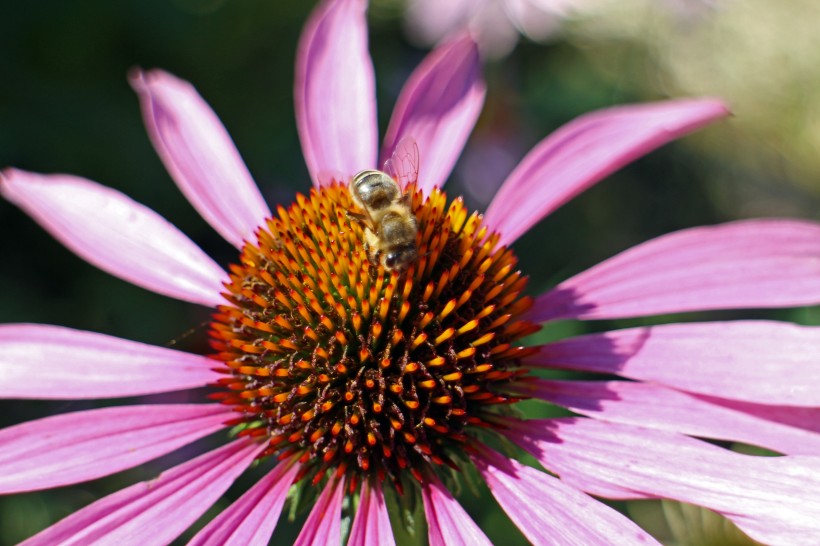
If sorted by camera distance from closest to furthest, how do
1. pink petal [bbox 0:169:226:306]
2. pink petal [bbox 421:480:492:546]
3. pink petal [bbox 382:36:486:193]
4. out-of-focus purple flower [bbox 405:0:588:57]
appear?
pink petal [bbox 421:480:492:546] → pink petal [bbox 0:169:226:306] → pink petal [bbox 382:36:486:193] → out-of-focus purple flower [bbox 405:0:588:57]

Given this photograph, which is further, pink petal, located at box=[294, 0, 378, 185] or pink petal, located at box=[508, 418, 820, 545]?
pink petal, located at box=[294, 0, 378, 185]

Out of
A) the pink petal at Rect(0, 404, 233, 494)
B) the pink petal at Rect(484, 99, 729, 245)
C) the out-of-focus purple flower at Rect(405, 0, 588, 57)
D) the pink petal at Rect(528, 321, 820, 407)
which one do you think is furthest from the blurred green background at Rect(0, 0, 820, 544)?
the pink petal at Rect(0, 404, 233, 494)

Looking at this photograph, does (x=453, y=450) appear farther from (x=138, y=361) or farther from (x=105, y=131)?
(x=105, y=131)

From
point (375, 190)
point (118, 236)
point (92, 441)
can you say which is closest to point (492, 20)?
point (118, 236)

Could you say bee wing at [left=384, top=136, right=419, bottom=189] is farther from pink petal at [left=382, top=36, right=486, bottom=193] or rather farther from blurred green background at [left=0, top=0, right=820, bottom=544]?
blurred green background at [left=0, top=0, right=820, bottom=544]

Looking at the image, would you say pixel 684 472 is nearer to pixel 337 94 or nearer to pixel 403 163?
pixel 403 163

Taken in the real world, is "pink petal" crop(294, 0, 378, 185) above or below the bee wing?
above

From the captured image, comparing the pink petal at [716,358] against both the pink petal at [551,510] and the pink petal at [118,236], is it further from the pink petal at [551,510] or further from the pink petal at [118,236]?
the pink petal at [118,236]
